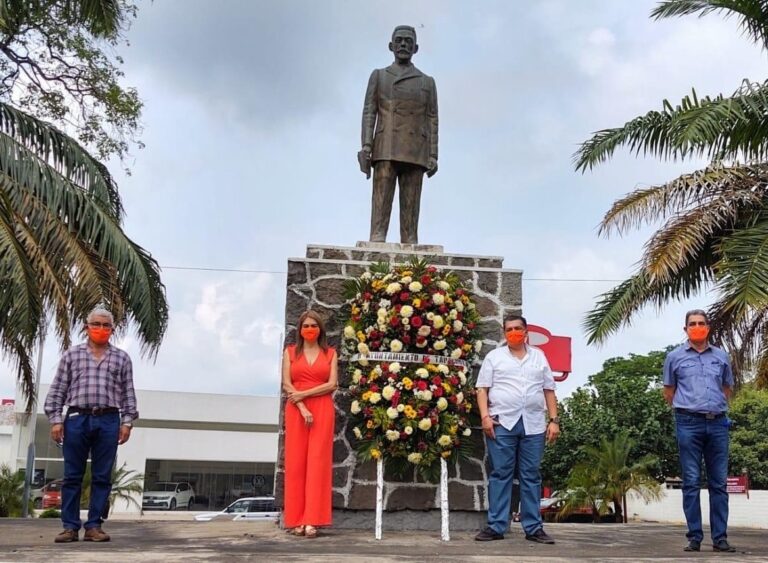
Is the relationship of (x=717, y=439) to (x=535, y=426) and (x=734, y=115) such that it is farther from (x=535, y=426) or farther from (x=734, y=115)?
(x=734, y=115)

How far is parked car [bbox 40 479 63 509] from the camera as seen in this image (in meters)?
29.2

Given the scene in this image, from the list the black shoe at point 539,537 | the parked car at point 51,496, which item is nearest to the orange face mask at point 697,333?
the black shoe at point 539,537

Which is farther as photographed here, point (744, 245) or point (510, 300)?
point (744, 245)

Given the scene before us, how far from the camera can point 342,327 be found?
7.49 m

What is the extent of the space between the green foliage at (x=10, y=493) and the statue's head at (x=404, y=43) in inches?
623

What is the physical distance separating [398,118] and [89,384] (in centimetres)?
396

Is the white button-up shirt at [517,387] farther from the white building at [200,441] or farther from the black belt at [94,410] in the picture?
the white building at [200,441]

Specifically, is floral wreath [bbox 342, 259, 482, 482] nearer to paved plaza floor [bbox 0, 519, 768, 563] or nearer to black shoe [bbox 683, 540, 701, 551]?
paved plaza floor [bbox 0, 519, 768, 563]

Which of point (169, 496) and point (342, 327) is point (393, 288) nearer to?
point (342, 327)

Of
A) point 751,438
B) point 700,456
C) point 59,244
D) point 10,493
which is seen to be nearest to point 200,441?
point 10,493

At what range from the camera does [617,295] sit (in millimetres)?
12469

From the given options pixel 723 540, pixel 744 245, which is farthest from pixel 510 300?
pixel 744 245

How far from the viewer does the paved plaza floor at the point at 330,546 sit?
182 inches

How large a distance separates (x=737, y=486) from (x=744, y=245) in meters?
15.0
